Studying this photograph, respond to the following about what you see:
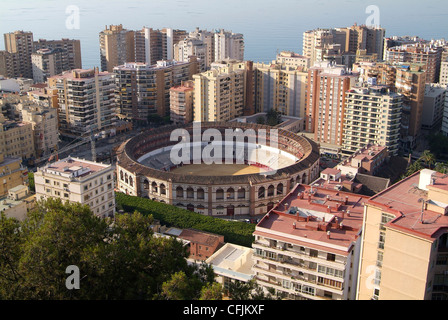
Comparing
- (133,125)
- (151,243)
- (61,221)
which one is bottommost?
(133,125)

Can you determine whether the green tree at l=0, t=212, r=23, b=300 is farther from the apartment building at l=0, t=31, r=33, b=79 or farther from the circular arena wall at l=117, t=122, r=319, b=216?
the apartment building at l=0, t=31, r=33, b=79

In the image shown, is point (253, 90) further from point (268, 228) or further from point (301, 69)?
point (268, 228)

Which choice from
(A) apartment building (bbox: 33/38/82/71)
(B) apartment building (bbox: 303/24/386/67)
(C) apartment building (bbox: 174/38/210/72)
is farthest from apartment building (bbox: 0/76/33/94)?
(B) apartment building (bbox: 303/24/386/67)

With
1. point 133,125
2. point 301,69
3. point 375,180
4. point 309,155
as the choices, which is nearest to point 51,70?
point 133,125

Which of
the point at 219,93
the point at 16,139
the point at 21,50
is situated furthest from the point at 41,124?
the point at 21,50

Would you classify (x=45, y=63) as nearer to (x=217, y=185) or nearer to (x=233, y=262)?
(x=217, y=185)

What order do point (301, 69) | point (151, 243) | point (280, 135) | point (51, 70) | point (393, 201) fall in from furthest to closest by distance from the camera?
point (51, 70) → point (301, 69) → point (280, 135) → point (151, 243) → point (393, 201)

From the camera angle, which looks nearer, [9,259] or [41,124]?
[9,259]
